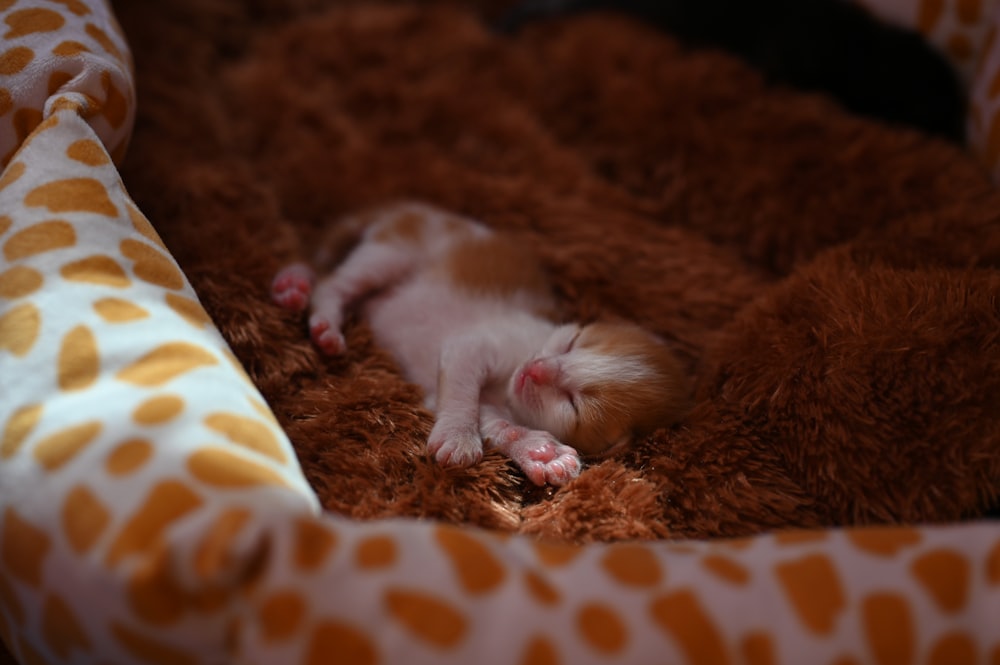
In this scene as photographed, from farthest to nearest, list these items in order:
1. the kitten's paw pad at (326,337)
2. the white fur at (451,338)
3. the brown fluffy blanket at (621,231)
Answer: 1. the kitten's paw pad at (326,337)
2. the white fur at (451,338)
3. the brown fluffy blanket at (621,231)

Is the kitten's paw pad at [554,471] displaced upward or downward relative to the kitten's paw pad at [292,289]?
downward

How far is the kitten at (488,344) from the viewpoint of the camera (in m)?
1.45

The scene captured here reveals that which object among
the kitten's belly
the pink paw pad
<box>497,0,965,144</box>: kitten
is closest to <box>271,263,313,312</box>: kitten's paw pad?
the kitten's belly

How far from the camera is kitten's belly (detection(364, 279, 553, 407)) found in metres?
1.65

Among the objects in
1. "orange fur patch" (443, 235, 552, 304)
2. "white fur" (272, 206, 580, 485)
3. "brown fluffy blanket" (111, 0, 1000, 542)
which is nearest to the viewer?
"brown fluffy blanket" (111, 0, 1000, 542)

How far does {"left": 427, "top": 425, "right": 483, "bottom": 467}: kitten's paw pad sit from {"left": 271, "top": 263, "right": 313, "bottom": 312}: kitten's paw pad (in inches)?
16.1

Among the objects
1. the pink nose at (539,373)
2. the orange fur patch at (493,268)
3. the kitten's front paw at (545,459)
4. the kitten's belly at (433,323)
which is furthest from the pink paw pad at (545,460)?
the orange fur patch at (493,268)

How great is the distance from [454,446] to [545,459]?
0.16 metres

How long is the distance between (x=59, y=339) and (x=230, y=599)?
1.46 ft

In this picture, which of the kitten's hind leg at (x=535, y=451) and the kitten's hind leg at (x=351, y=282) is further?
the kitten's hind leg at (x=351, y=282)

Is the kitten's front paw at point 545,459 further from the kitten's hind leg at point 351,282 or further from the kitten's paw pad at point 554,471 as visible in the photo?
the kitten's hind leg at point 351,282

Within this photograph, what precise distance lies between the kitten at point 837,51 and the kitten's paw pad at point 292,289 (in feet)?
4.15

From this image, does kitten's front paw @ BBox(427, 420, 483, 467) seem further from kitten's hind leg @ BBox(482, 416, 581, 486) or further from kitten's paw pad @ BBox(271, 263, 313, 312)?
kitten's paw pad @ BBox(271, 263, 313, 312)

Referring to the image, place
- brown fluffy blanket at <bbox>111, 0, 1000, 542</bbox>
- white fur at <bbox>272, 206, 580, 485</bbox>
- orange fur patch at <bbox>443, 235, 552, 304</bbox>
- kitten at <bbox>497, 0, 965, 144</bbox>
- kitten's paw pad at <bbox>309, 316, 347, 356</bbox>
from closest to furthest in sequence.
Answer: brown fluffy blanket at <bbox>111, 0, 1000, 542</bbox>, white fur at <bbox>272, 206, 580, 485</bbox>, kitten's paw pad at <bbox>309, 316, 347, 356</bbox>, orange fur patch at <bbox>443, 235, 552, 304</bbox>, kitten at <bbox>497, 0, 965, 144</bbox>
